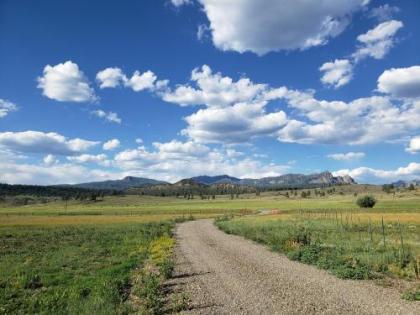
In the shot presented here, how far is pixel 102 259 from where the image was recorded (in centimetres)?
2823

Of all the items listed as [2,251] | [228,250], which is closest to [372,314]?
[228,250]

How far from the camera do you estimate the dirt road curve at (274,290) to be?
44.2 ft

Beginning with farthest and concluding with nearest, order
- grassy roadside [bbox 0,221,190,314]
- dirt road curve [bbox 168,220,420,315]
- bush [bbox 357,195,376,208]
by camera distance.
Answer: bush [bbox 357,195,376,208]
grassy roadside [bbox 0,221,190,314]
dirt road curve [bbox 168,220,420,315]

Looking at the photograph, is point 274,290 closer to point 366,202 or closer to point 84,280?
point 84,280

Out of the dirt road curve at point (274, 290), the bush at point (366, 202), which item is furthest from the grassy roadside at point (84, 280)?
the bush at point (366, 202)

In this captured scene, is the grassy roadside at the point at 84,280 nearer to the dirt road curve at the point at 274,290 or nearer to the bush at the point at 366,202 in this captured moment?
the dirt road curve at the point at 274,290

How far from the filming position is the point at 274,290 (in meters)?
16.1

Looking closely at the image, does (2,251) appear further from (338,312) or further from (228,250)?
(338,312)

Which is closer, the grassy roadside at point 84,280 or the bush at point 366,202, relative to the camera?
the grassy roadside at point 84,280

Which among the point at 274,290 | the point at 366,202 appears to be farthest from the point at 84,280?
the point at 366,202

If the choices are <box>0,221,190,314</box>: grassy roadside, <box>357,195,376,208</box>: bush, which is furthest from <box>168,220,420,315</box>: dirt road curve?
<box>357,195,376,208</box>: bush

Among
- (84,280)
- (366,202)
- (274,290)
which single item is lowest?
(84,280)

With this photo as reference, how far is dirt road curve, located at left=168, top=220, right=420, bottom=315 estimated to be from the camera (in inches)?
530

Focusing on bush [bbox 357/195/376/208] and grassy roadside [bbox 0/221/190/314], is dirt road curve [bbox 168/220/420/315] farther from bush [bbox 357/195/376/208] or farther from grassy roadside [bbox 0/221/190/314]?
bush [bbox 357/195/376/208]
